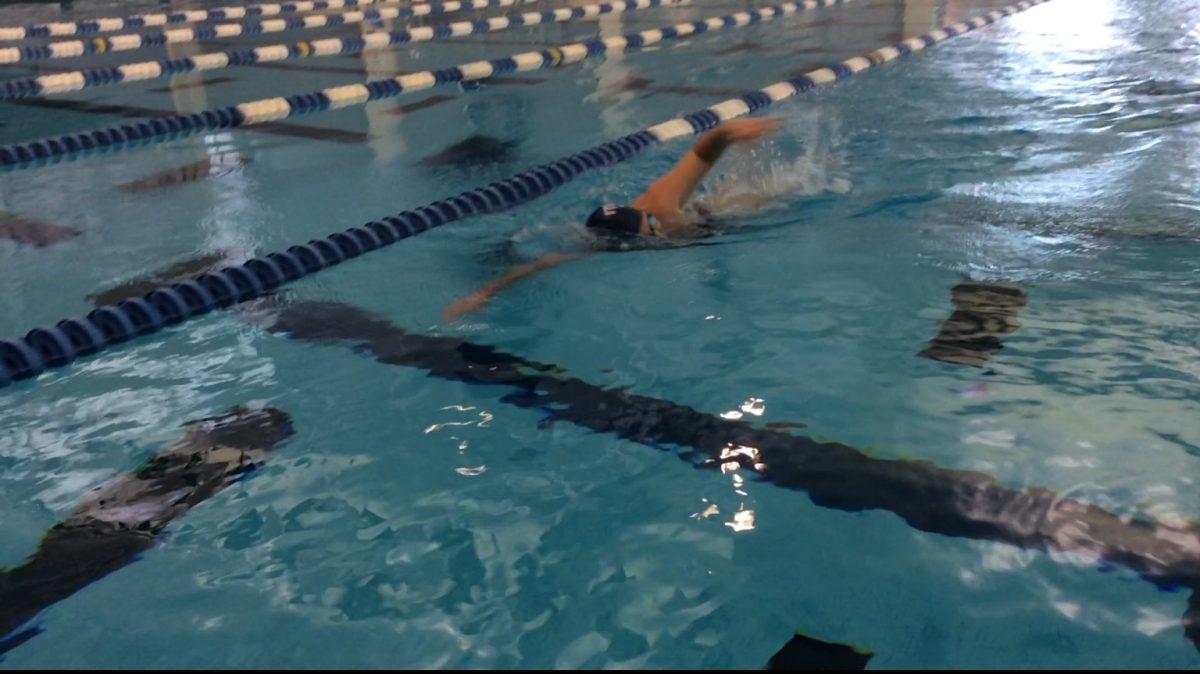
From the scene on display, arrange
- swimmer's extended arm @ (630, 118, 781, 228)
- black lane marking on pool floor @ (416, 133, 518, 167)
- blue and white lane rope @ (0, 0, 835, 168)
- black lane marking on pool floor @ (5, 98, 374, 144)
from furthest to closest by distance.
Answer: black lane marking on pool floor @ (5, 98, 374, 144) → blue and white lane rope @ (0, 0, 835, 168) → black lane marking on pool floor @ (416, 133, 518, 167) → swimmer's extended arm @ (630, 118, 781, 228)

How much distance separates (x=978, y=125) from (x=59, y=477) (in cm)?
422

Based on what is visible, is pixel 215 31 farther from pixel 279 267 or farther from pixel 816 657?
pixel 816 657

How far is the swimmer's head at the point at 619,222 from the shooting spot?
3.44 meters

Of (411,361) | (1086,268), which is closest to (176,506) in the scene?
(411,361)

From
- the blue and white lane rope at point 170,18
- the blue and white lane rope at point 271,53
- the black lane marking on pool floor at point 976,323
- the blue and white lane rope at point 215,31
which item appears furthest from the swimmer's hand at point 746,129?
the blue and white lane rope at point 170,18

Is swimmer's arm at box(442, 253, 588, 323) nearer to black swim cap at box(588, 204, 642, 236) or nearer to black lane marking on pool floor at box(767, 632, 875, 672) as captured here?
black swim cap at box(588, 204, 642, 236)

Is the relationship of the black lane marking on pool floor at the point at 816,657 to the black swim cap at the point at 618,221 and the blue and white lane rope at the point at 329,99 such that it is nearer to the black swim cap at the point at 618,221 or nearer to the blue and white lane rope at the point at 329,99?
the black swim cap at the point at 618,221

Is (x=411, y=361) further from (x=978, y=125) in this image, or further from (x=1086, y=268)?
(x=978, y=125)

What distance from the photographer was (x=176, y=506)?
6.66 feet

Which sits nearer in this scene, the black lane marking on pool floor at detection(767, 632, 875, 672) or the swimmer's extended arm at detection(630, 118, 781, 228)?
the black lane marking on pool floor at detection(767, 632, 875, 672)

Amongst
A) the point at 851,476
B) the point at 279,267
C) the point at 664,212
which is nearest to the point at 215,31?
the point at 279,267

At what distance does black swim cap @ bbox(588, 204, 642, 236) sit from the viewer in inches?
135

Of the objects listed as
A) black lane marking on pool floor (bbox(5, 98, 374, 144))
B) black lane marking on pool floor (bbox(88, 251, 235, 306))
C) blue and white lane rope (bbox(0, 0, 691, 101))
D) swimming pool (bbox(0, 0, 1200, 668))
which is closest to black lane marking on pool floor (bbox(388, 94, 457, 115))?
black lane marking on pool floor (bbox(5, 98, 374, 144))

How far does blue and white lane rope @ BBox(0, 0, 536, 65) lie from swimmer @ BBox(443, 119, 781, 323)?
6.14 meters
